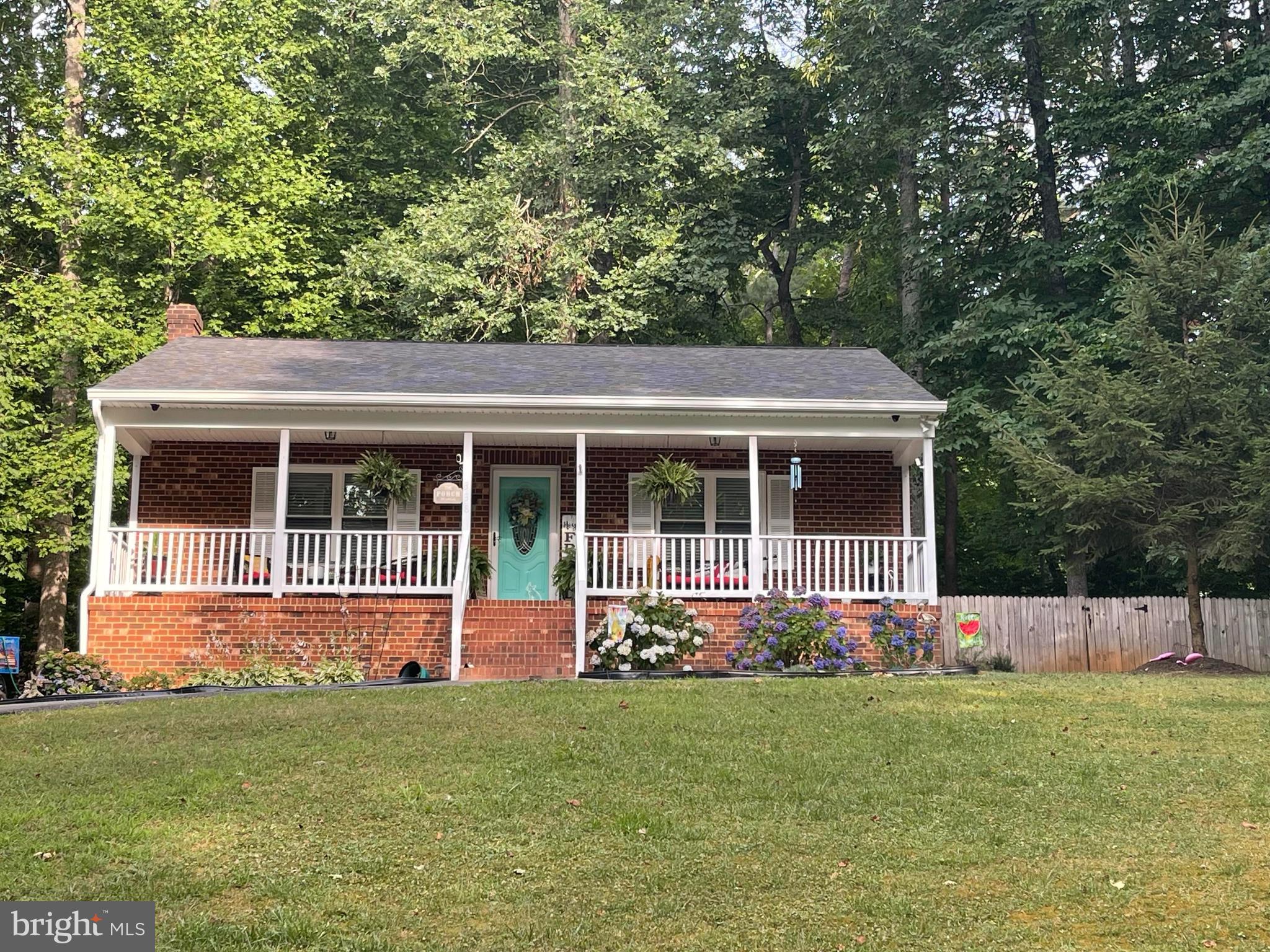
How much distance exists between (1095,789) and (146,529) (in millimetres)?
10817

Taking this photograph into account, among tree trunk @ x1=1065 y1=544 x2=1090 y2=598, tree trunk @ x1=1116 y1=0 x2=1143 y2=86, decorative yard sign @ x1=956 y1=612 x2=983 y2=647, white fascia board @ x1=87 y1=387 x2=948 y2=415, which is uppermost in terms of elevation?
tree trunk @ x1=1116 y1=0 x2=1143 y2=86

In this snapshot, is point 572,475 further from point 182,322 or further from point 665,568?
point 182,322

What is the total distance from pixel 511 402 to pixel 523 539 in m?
2.60

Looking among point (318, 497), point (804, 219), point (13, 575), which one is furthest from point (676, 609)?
point (804, 219)

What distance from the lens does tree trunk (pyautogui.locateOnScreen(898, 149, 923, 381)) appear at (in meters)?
23.5

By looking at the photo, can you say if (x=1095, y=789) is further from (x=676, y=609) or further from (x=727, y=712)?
(x=676, y=609)

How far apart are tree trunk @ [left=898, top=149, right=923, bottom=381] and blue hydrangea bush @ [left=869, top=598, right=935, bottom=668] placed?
1027cm

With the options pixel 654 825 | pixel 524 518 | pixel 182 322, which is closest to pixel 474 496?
pixel 524 518

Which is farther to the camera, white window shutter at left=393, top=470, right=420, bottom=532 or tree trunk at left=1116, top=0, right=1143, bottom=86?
tree trunk at left=1116, top=0, right=1143, bottom=86

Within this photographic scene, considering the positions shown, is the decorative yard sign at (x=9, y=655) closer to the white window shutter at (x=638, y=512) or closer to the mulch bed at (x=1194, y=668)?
the white window shutter at (x=638, y=512)

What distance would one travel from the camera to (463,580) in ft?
44.8

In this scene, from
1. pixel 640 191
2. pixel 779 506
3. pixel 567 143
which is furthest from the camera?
pixel 640 191

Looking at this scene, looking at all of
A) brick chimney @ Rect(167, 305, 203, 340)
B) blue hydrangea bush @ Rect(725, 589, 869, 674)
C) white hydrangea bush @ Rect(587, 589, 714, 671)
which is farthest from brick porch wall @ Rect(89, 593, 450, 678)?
brick chimney @ Rect(167, 305, 203, 340)

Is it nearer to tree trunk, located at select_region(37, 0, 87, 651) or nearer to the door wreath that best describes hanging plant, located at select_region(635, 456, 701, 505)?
the door wreath
